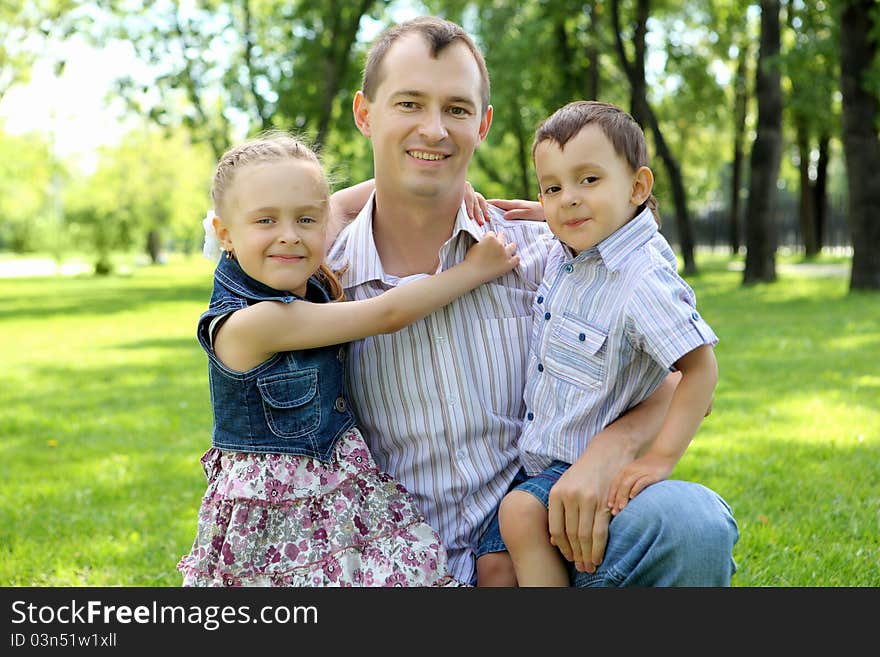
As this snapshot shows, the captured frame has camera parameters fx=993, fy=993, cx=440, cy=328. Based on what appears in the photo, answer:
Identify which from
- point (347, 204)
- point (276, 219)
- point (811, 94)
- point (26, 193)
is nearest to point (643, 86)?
point (811, 94)

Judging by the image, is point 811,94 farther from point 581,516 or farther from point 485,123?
point 581,516

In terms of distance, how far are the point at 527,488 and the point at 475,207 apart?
1.01 m

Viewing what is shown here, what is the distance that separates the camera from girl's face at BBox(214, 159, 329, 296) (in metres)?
2.81

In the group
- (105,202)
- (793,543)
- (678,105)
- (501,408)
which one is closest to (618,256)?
(501,408)

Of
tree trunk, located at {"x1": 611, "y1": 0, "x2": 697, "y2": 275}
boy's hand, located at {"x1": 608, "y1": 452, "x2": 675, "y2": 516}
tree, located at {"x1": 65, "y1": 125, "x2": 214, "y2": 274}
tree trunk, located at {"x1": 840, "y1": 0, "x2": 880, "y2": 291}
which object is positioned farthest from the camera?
tree, located at {"x1": 65, "y1": 125, "x2": 214, "y2": 274}

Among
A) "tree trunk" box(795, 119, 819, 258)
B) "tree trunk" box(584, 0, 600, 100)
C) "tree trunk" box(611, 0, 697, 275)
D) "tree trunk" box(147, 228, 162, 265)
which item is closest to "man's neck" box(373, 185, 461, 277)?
"tree trunk" box(611, 0, 697, 275)

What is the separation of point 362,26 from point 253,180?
23.3 metres

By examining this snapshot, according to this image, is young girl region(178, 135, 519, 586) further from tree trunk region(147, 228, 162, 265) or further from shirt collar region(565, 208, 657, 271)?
tree trunk region(147, 228, 162, 265)

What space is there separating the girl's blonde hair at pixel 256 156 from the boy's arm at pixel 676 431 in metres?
1.15

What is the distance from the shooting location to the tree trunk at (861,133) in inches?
594

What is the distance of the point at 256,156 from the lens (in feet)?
9.36

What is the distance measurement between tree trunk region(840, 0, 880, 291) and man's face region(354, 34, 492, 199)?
44.9 feet
